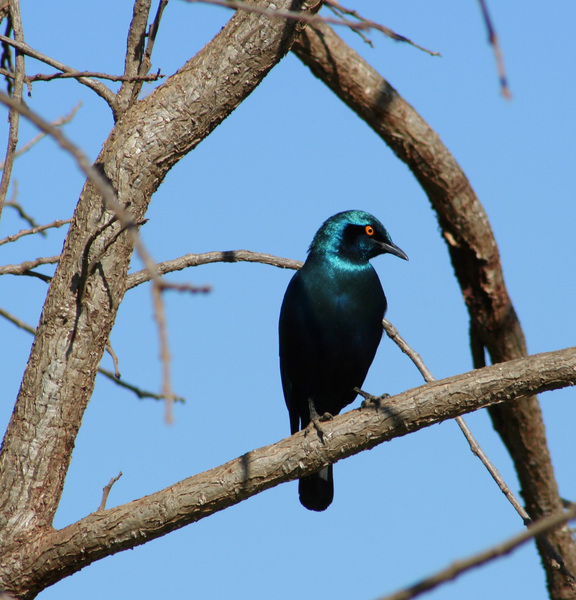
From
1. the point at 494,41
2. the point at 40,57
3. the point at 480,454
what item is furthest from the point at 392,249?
the point at 494,41

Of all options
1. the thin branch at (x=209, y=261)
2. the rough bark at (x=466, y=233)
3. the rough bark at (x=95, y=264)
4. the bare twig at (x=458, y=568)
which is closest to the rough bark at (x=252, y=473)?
the rough bark at (x=95, y=264)

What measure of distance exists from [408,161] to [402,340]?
95.7 inches

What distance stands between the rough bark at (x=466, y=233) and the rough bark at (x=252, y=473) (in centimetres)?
308

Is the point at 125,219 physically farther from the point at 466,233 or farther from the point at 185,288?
the point at 466,233

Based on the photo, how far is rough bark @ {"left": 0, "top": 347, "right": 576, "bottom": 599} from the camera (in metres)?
3.30

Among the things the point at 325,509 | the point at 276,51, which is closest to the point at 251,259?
the point at 276,51

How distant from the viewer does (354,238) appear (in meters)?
5.65

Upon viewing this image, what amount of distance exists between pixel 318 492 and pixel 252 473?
6.73 feet

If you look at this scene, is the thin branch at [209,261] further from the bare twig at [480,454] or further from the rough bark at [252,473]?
the rough bark at [252,473]

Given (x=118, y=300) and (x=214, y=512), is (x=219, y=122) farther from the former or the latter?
(x=214, y=512)

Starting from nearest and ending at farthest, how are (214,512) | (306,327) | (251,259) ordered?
1. (214,512)
2. (251,259)
3. (306,327)

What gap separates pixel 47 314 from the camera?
3.55 meters

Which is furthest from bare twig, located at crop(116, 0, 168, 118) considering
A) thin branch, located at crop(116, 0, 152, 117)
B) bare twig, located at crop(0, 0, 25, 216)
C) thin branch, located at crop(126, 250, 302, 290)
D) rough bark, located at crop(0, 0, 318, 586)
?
thin branch, located at crop(126, 250, 302, 290)

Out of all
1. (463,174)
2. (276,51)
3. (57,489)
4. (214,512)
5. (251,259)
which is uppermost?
(463,174)
